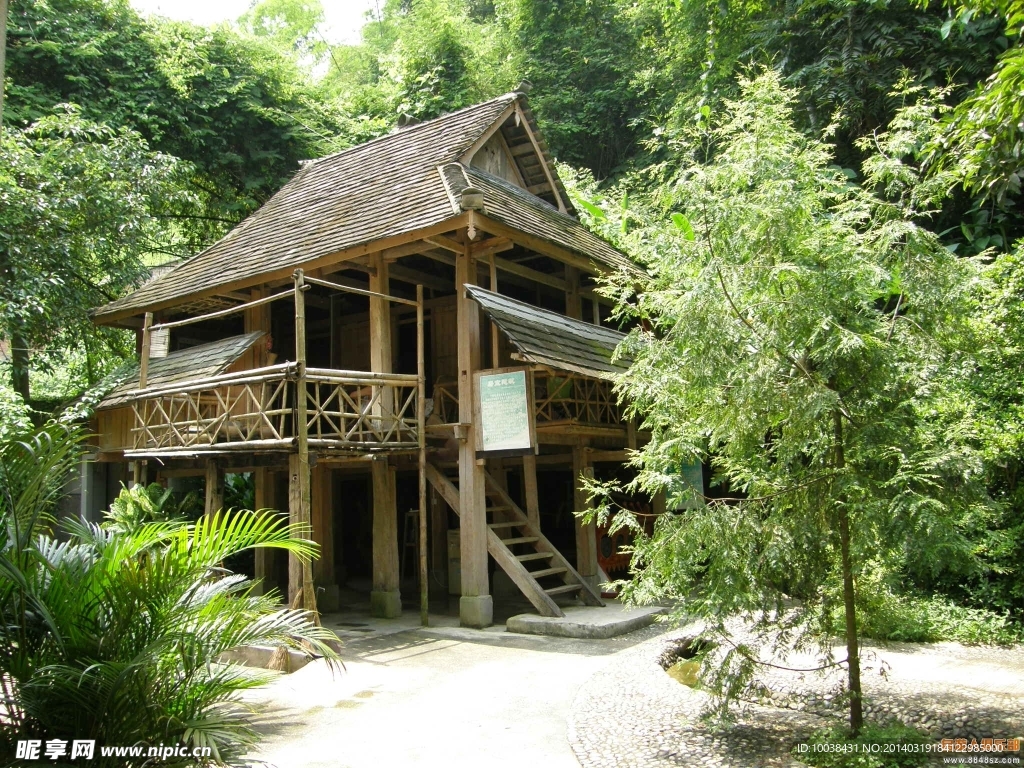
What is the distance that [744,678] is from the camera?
17.6 ft

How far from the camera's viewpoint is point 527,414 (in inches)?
393

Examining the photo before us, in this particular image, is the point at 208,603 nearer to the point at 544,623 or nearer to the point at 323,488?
the point at 544,623

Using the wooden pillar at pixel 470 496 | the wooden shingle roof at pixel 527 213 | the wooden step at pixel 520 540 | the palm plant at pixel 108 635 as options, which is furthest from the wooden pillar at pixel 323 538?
the palm plant at pixel 108 635

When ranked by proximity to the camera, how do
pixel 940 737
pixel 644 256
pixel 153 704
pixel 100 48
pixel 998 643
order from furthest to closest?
pixel 100 48 < pixel 998 643 < pixel 644 256 < pixel 940 737 < pixel 153 704

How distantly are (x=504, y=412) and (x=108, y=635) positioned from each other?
653cm

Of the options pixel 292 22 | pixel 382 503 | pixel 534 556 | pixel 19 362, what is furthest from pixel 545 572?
pixel 292 22

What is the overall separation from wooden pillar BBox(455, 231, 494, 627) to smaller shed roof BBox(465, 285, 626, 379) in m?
0.53

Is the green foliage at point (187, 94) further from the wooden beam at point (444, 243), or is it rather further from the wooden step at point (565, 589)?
the wooden step at point (565, 589)

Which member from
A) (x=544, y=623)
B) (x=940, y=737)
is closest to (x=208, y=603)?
(x=940, y=737)

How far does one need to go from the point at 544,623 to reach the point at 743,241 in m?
5.87

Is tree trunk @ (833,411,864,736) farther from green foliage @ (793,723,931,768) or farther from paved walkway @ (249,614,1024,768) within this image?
paved walkway @ (249,614,1024,768)

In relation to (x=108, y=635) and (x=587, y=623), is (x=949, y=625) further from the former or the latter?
(x=108, y=635)

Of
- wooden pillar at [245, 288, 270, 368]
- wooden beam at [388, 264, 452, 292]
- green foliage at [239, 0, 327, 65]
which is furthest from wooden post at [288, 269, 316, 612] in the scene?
green foliage at [239, 0, 327, 65]

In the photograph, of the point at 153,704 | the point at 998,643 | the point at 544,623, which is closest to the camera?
the point at 153,704
